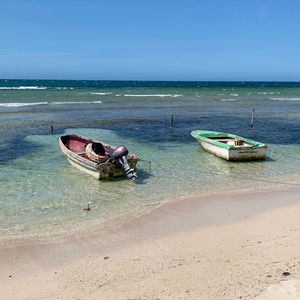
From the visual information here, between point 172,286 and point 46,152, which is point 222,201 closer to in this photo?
point 172,286

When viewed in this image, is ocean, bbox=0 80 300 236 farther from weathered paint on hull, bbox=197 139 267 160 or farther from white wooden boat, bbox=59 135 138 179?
weathered paint on hull, bbox=197 139 267 160

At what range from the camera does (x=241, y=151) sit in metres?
17.8

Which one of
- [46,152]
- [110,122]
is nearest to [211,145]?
[46,152]

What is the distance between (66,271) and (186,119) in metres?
30.1

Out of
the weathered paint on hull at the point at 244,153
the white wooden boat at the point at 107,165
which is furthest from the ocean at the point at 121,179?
the weathered paint on hull at the point at 244,153

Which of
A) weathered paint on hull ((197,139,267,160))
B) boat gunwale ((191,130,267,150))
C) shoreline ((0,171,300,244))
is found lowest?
shoreline ((0,171,300,244))

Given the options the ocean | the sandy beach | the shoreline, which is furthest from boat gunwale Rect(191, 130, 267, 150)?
the sandy beach

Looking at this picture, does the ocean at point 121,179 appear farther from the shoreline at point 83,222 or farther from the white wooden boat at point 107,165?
the white wooden boat at point 107,165

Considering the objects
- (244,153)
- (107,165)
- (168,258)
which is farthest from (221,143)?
(168,258)

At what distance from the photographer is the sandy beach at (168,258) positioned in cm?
668

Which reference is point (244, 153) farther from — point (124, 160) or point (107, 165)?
point (107, 165)

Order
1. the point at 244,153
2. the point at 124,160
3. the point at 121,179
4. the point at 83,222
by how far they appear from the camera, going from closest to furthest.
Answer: the point at 83,222
the point at 124,160
the point at 121,179
the point at 244,153

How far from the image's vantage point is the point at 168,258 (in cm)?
802

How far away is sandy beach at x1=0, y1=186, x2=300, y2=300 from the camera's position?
668cm
